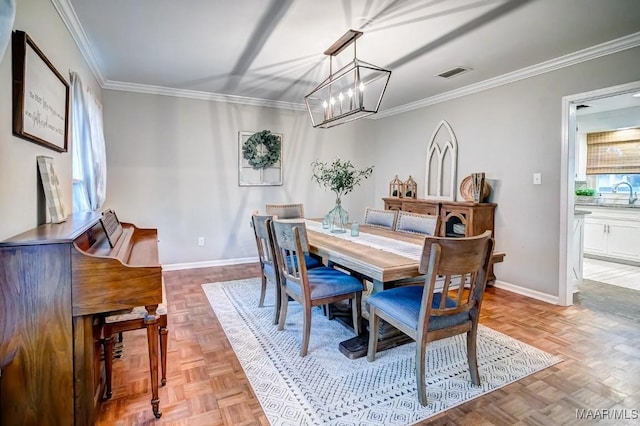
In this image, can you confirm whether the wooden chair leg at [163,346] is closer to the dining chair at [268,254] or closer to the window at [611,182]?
the dining chair at [268,254]

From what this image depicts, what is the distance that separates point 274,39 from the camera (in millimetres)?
2707

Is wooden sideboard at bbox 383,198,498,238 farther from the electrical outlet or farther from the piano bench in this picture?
the piano bench

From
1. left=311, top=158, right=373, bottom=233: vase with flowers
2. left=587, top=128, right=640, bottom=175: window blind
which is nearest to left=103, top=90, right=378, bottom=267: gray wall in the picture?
left=311, top=158, right=373, bottom=233: vase with flowers

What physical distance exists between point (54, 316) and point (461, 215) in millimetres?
3619

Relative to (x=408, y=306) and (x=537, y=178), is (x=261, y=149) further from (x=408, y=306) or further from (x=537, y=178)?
(x=408, y=306)

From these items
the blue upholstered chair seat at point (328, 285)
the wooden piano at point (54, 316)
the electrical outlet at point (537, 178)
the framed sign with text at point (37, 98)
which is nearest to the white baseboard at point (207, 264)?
the framed sign with text at point (37, 98)

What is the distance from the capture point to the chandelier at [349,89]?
8.38 ft

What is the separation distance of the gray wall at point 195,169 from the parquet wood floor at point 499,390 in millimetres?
1718

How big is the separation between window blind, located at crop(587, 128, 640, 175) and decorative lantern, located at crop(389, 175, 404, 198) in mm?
3618

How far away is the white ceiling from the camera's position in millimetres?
2227

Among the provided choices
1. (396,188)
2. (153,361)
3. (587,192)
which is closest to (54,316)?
(153,361)

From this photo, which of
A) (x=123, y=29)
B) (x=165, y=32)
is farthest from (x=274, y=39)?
(x=123, y=29)

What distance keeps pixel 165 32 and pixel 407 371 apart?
3009 mm

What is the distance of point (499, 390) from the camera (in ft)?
6.07
